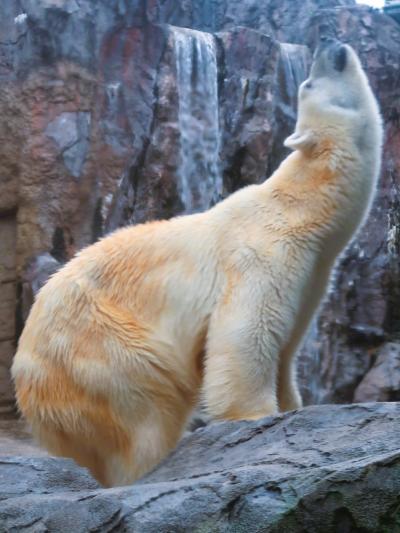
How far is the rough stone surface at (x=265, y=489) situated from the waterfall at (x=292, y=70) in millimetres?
6651

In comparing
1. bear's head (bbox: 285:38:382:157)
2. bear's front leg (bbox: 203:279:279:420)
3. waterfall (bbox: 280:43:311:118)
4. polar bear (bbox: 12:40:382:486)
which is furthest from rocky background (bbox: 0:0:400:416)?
bear's front leg (bbox: 203:279:279:420)

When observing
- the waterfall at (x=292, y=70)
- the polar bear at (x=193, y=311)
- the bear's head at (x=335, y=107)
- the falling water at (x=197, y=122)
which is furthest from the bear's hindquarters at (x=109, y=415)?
the waterfall at (x=292, y=70)

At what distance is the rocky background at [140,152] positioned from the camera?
7.68m

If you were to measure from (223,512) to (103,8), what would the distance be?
21.5ft

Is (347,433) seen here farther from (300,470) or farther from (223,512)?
(223,512)

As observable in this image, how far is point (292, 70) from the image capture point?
959cm

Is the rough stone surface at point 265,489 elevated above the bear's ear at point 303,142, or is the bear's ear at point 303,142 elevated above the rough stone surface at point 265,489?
the bear's ear at point 303,142

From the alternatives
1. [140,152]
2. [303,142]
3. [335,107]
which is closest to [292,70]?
[140,152]

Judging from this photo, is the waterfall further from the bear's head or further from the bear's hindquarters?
the bear's hindquarters

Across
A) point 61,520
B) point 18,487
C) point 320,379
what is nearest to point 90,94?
point 320,379

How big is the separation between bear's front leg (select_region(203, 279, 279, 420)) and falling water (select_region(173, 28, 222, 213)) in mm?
4405

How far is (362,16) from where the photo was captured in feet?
32.9

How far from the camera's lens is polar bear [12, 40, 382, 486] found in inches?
145

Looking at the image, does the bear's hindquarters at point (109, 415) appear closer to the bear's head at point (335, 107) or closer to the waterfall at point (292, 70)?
the bear's head at point (335, 107)
